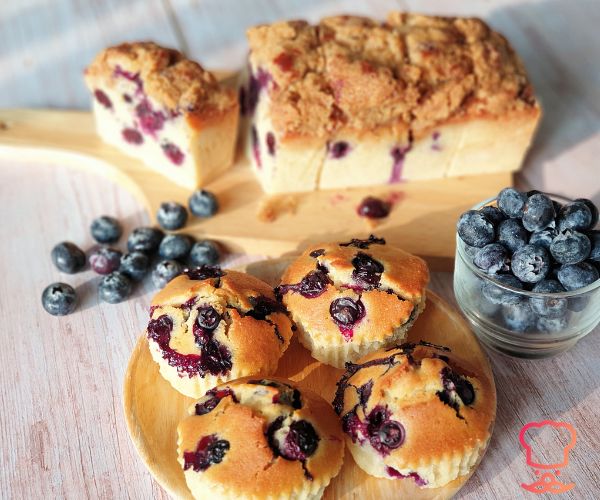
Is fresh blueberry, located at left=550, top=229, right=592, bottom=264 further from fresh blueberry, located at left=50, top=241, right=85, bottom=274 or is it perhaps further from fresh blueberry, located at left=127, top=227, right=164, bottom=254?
fresh blueberry, located at left=50, top=241, right=85, bottom=274

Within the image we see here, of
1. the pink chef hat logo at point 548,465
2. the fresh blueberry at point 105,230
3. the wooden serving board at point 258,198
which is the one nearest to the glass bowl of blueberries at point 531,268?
the pink chef hat logo at point 548,465

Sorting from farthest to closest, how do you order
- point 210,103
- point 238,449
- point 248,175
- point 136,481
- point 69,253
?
point 248,175
point 210,103
point 69,253
point 136,481
point 238,449

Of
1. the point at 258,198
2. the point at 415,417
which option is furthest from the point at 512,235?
the point at 258,198

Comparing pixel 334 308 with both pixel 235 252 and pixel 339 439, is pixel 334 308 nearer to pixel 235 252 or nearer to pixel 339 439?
pixel 339 439

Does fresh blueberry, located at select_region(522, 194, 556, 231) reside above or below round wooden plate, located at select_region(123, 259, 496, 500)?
above

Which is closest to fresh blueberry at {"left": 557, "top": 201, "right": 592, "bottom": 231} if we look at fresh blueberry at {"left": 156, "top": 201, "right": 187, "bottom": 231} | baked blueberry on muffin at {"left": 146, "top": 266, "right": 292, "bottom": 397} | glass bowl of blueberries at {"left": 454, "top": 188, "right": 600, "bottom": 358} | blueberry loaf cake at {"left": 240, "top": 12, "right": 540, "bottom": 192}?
glass bowl of blueberries at {"left": 454, "top": 188, "right": 600, "bottom": 358}

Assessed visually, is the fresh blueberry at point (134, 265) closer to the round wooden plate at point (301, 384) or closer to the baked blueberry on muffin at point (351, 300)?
the round wooden plate at point (301, 384)

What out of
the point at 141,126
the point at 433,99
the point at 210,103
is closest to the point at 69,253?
the point at 141,126
